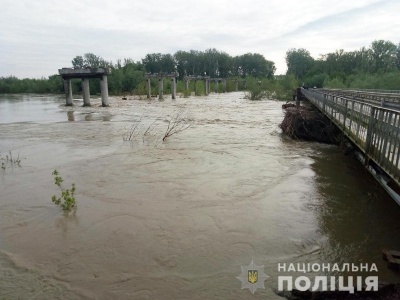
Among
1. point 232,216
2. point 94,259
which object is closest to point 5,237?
point 94,259

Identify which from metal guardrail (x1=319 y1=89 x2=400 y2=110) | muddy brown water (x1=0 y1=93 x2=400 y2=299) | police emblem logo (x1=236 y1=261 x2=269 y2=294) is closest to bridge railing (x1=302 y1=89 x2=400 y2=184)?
muddy brown water (x1=0 y1=93 x2=400 y2=299)

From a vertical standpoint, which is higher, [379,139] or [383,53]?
[383,53]

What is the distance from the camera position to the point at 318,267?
146 inches

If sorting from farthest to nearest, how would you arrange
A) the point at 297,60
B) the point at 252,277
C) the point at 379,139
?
the point at 297,60 → the point at 379,139 → the point at 252,277

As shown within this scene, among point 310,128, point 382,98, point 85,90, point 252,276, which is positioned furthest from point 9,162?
point 85,90

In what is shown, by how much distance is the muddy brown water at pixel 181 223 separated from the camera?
11.5ft

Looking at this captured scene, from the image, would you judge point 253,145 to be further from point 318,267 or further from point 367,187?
point 318,267

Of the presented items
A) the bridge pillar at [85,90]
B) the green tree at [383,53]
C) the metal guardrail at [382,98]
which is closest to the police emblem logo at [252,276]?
the metal guardrail at [382,98]

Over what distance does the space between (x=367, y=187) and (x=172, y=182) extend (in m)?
4.42

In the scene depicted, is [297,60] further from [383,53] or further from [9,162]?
[9,162]

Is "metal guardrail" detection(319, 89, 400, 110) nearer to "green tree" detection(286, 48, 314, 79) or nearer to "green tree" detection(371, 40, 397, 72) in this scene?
"green tree" detection(371, 40, 397, 72)

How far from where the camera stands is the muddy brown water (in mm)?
3490

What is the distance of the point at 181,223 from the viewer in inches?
193

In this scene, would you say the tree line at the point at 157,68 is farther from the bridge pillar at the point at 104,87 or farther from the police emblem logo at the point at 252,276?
the police emblem logo at the point at 252,276
